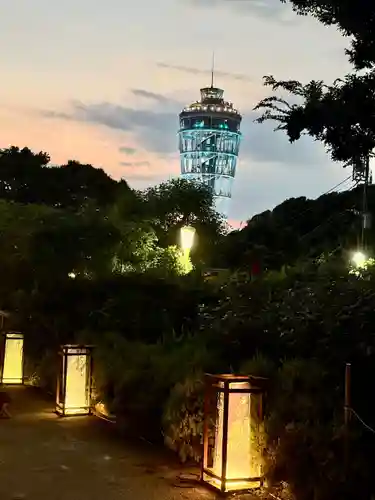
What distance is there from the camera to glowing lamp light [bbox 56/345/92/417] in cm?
1012

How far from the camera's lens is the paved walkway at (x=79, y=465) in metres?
6.27

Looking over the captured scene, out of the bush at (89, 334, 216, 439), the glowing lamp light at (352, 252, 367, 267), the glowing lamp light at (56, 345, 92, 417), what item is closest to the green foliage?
the glowing lamp light at (352, 252, 367, 267)

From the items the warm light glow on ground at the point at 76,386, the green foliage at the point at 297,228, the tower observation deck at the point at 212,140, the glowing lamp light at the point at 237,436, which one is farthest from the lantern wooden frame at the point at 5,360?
the tower observation deck at the point at 212,140

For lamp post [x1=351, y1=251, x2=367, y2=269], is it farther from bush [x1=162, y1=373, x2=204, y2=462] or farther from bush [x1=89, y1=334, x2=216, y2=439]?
bush [x1=162, y1=373, x2=204, y2=462]

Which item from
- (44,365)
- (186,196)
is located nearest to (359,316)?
(44,365)

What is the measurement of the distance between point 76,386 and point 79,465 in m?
2.93

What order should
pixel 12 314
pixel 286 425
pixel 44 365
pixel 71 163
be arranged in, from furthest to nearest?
pixel 71 163 < pixel 12 314 < pixel 44 365 < pixel 286 425

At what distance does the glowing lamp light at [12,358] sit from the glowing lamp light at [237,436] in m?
8.20

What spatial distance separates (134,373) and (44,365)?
4.73 m

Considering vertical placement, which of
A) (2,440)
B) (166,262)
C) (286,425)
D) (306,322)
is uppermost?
(166,262)

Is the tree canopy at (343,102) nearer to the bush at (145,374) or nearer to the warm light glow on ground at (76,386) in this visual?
the bush at (145,374)

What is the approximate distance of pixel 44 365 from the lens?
13.2 metres

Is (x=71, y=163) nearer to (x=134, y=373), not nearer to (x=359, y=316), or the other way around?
(x=134, y=373)

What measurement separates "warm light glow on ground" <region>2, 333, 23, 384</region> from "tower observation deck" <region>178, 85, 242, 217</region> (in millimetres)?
79150
